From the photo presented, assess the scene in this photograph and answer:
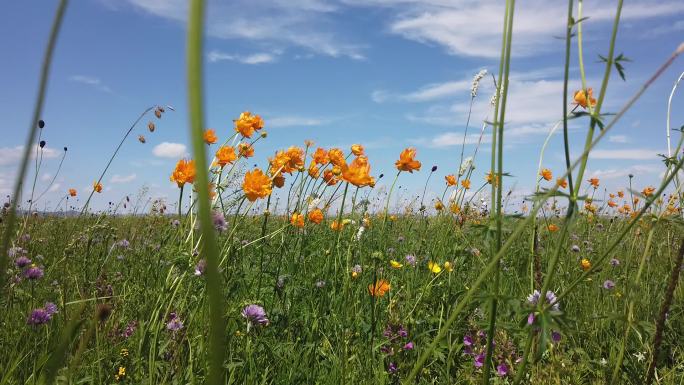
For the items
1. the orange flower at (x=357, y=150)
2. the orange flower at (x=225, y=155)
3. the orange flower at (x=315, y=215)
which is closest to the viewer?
the orange flower at (x=225, y=155)

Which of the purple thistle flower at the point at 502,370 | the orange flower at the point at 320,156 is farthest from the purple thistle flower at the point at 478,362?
the orange flower at the point at 320,156

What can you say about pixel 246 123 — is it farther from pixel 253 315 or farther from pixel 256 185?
pixel 253 315

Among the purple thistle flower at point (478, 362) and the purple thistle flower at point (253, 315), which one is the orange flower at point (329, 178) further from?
the purple thistle flower at point (478, 362)

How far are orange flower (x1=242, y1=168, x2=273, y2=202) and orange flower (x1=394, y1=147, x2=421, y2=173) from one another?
94cm

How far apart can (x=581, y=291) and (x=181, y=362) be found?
2566 mm

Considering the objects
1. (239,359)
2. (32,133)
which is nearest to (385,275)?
(239,359)

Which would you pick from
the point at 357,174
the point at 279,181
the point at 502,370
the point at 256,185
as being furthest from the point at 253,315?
the point at 502,370

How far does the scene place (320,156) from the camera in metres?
2.62

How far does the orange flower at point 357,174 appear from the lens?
2445 millimetres

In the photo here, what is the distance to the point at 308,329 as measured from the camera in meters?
2.26

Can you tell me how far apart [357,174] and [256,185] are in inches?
22.0

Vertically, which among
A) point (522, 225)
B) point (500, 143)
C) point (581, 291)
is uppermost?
point (500, 143)

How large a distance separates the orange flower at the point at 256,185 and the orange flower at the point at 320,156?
1.56 ft

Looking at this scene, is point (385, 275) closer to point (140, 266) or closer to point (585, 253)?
point (140, 266)
